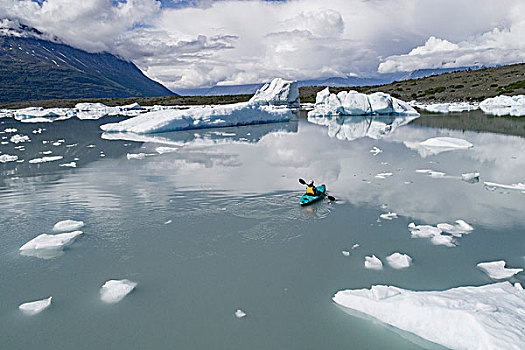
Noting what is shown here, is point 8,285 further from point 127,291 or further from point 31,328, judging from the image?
point 127,291

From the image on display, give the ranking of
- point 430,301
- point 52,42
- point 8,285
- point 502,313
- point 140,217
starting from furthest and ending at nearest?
point 52,42 < point 140,217 < point 8,285 < point 430,301 < point 502,313

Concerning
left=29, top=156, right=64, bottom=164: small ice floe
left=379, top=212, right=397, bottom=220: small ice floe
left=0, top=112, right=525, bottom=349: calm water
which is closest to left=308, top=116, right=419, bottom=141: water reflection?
left=0, top=112, right=525, bottom=349: calm water

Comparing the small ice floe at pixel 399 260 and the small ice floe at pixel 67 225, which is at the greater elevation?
→ the small ice floe at pixel 67 225

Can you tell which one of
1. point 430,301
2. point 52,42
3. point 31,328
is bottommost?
point 31,328

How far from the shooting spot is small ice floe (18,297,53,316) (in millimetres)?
3627

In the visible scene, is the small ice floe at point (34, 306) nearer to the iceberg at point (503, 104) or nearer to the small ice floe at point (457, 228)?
the small ice floe at point (457, 228)

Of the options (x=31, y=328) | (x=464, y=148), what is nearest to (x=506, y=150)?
(x=464, y=148)

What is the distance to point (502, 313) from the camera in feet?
10.0

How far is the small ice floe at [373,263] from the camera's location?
14.3 feet

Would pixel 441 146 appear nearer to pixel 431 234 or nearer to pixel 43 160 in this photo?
pixel 431 234

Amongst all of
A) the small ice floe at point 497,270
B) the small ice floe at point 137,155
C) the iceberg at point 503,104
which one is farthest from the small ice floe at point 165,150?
the iceberg at point 503,104

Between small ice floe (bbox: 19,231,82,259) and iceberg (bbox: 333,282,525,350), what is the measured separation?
12.6 ft

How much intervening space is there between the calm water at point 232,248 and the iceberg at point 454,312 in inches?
6.2

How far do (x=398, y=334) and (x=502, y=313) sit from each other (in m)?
0.89
